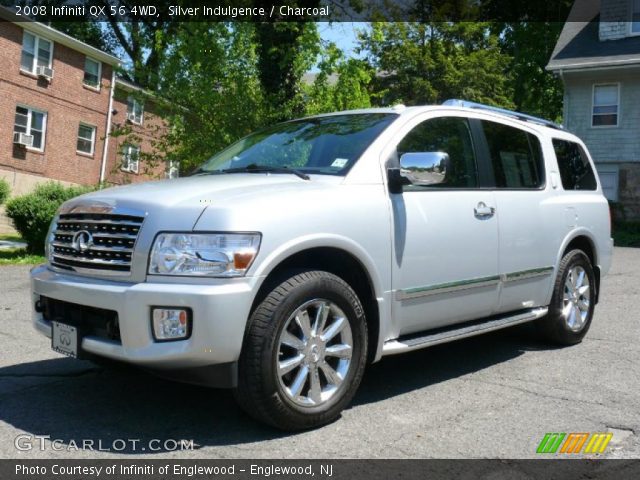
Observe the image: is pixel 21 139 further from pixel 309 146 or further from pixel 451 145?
pixel 451 145

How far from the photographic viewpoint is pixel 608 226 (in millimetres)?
6465

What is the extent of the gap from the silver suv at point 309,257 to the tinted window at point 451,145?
1cm

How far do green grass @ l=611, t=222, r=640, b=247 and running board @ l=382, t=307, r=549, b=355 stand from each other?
1475 cm

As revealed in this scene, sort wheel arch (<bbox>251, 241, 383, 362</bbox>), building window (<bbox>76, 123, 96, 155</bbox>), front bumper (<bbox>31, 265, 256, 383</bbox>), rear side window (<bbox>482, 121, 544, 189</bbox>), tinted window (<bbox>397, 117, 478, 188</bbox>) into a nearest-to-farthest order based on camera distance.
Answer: front bumper (<bbox>31, 265, 256, 383</bbox>) < wheel arch (<bbox>251, 241, 383, 362</bbox>) < tinted window (<bbox>397, 117, 478, 188</bbox>) < rear side window (<bbox>482, 121, 544, 189</bbox>) < building window (<bbox>76, 123, 96, 155</bbox>)

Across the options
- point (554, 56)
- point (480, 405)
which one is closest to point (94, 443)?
point (480, 405)

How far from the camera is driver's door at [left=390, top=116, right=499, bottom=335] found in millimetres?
4145

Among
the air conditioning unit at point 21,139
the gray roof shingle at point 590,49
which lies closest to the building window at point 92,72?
the air conditioning unit at point 21,139

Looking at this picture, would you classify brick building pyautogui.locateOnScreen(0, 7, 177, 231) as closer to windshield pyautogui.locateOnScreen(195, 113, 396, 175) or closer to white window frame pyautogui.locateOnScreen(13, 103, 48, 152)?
white window frame pyautogui.locateOnScreen(13, 103, 48, 152)

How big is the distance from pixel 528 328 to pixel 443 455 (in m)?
3.24

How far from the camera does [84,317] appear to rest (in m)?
3.63

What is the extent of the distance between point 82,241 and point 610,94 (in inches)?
891

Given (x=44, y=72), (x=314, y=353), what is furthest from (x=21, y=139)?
(x=314, y=353)

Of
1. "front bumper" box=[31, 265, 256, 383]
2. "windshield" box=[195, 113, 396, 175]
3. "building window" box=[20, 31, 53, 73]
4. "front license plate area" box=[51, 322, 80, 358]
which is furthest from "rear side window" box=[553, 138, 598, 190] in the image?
"building window" box=[20, 31, 53, 73]

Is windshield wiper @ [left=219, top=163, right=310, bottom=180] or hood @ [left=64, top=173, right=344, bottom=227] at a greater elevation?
windshield wiper @ [left=219, top=163, right=310, bottom=180]
